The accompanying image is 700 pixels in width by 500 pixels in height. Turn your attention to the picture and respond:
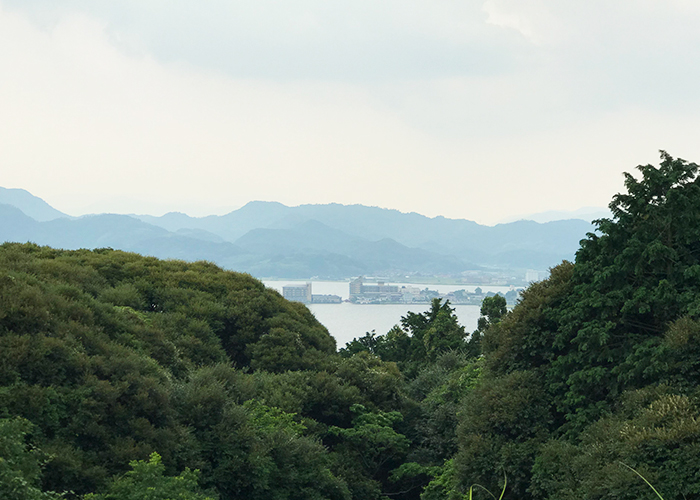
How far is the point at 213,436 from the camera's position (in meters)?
14.8

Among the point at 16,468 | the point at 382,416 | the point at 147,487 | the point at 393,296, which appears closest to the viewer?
the point at 16,468

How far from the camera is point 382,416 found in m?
22.0

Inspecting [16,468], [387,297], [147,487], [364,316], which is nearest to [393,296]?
[387,297]

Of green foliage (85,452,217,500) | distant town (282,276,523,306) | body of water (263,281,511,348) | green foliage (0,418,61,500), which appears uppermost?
green foliage (0,418,61,500)

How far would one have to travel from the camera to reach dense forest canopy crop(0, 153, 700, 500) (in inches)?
445

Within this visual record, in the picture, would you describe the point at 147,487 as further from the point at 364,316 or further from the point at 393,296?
the point at 393,296

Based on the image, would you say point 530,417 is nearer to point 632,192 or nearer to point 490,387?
point 490,387

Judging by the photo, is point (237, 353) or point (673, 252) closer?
point (673, 252)

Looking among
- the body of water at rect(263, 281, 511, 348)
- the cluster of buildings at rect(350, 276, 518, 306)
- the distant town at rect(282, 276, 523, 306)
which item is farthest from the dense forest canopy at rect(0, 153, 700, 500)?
the cluster of buildings at rect(350, 276, 518, 306)

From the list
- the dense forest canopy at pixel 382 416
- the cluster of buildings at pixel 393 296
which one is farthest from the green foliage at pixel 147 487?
the cluster of buildings at pixel 393 296

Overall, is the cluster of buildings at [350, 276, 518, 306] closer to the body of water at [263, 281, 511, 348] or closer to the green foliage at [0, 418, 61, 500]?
the body of water at [263, 281, 511, 348]

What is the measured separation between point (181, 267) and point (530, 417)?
18.7m

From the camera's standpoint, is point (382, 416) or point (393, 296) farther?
point (393, 296)

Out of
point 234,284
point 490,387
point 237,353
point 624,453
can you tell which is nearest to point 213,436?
point 490,387
